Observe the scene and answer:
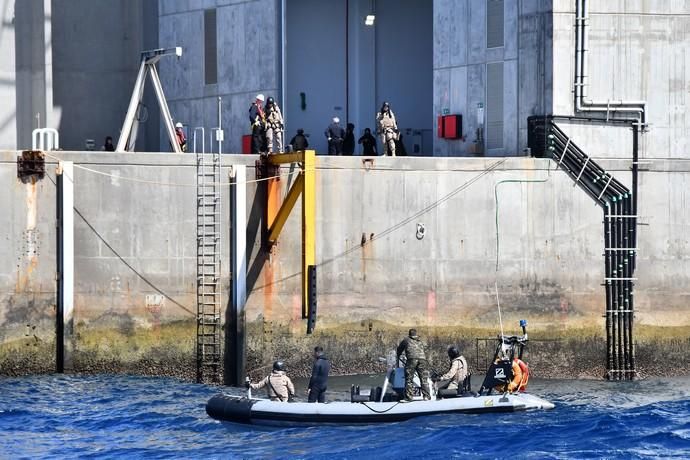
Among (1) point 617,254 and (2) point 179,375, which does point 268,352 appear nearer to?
(2) point 179,375

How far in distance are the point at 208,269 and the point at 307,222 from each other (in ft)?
8.11

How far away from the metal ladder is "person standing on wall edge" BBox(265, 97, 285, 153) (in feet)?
5.35

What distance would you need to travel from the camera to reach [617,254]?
3516 centimetres

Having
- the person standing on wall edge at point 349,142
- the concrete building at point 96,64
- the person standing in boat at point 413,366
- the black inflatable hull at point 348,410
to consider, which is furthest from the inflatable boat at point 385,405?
the concrete building at point 96,64

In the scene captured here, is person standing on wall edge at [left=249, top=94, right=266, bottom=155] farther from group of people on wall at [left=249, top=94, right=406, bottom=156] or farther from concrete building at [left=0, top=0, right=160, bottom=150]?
concrete building at [left=0, top=0, right=160, bottom=150]

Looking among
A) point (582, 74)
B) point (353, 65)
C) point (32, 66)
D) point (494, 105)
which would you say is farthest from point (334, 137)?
point (32, 66)

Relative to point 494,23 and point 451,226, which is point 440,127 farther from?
point 451,226

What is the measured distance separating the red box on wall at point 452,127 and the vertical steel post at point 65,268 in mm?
9458

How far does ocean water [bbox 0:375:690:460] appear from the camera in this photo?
2728cm

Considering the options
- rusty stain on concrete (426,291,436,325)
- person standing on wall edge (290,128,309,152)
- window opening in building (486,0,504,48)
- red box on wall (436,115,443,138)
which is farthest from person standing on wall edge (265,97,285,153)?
window opening in building (486,0,504,48)

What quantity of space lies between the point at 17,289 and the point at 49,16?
10264 millimetres

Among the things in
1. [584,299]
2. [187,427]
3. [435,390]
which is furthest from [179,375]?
[584,299]

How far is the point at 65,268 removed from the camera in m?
33.0

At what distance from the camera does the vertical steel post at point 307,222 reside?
32.8 m
